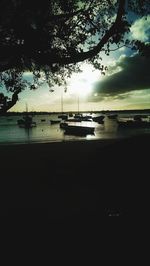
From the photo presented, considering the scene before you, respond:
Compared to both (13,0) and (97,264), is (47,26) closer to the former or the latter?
(13,0)

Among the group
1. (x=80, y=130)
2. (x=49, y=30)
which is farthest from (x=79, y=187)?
(x=80, y=130)

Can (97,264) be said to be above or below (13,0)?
below

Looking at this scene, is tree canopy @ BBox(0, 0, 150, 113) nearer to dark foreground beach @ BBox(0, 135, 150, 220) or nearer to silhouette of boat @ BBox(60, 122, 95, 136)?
dark foreground beach @ BBox(0, 135, 150, 220)

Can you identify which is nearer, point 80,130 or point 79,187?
point 79,187

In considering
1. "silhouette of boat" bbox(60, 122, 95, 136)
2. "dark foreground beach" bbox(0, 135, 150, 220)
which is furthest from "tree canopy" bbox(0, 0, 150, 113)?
"silhouette of boat" bbox(60, 122, 95, 136)

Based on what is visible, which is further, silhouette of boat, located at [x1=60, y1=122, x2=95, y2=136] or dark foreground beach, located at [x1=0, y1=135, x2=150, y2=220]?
silhouette of boat, located at [x1=60, y1=122, x2=95, y2=136]

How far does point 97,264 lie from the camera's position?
4.84m

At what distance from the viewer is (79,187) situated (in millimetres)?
10727

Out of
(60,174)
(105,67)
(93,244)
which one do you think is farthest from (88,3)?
(93,244)

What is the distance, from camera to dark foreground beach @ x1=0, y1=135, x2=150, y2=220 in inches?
294

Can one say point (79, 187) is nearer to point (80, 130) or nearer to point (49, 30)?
point (49, 30)

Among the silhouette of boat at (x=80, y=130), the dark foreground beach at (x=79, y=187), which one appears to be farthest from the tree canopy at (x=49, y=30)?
the silhouette of boat at (x=80, y=130)

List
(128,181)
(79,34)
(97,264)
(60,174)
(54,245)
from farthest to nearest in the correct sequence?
(79,34)
(60,174)
(128,181)
(54,245)
(97,264)

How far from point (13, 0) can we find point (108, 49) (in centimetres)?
482
